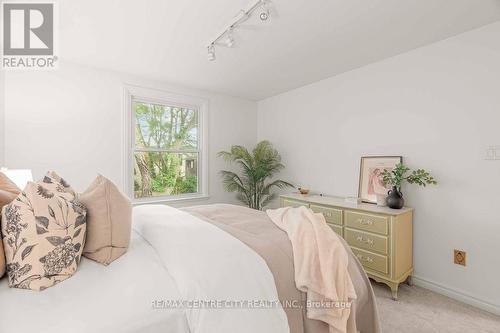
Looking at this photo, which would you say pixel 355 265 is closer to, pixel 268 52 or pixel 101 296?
pixel 101 296

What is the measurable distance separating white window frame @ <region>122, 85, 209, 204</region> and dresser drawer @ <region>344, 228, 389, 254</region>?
223cm

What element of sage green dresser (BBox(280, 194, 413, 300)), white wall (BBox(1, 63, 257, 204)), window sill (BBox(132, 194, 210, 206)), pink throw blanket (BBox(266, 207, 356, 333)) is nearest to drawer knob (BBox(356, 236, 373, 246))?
sage green dresser (BBox(280, 194, 413, 300))

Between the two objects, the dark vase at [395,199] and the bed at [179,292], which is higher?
the dark vase at [395,199]

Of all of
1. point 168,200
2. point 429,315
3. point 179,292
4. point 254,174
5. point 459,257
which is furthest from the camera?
point 254,174

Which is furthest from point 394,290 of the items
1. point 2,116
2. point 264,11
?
point 2,116

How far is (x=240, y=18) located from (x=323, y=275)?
1.90 meters

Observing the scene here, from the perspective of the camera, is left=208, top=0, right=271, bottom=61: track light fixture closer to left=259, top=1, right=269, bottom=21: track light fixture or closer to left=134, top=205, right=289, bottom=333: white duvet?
left=259, top=1, right=269, bottom=21: track light fixture

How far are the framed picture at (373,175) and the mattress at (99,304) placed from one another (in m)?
2.42

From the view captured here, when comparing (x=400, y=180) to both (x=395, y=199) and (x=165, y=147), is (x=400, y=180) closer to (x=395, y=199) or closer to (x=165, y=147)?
(x=395, y=199)

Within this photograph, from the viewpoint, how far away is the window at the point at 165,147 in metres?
3.38

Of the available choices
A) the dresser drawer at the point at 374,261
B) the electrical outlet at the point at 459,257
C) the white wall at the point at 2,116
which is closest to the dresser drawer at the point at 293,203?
the dresser drawer at the point at 374,261

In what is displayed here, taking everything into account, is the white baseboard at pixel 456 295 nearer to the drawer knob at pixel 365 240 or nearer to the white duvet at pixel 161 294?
the drawer knob at pixel 365 240

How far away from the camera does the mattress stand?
2.60 ft

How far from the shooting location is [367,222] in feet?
7.91
